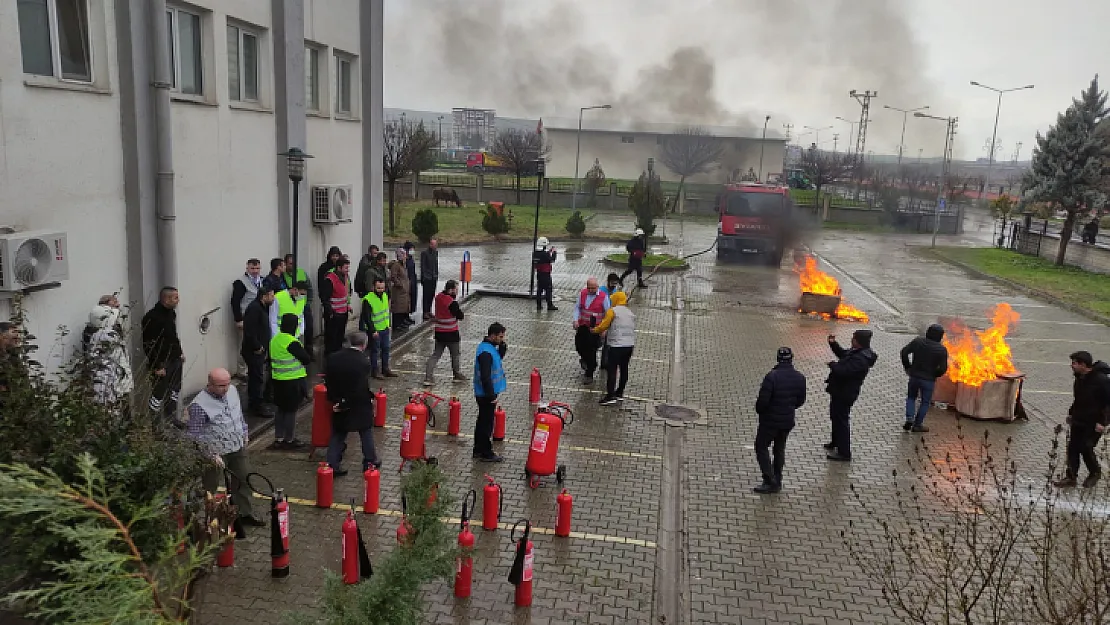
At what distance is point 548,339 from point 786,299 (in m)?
9.14

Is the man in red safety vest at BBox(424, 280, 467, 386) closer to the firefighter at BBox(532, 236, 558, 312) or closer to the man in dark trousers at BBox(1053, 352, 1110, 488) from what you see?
the firefighter at BBox(532, 236, 558, 312)

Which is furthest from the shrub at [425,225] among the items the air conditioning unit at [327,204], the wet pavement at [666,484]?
the air conditioning unit at [327,204]

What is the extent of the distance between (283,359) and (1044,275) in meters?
28.8

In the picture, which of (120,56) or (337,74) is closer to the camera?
(120,56)

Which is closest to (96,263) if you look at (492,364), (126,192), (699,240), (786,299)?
(126,192)

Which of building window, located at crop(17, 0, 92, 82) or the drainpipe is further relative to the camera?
the drainpipe

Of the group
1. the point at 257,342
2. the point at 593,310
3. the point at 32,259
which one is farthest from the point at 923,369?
the point at 32,259

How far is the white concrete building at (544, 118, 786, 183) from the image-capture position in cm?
7769

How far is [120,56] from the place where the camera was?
9.30 metres

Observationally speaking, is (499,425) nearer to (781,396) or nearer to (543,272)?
(781,396)

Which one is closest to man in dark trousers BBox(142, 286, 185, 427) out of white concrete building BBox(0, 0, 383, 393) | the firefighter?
white concrete building BBox(0, 0, 383, 393)

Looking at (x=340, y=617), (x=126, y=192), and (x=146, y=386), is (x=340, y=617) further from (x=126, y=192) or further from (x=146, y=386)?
(x=126, y=192)

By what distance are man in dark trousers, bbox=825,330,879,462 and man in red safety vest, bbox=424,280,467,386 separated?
534cm

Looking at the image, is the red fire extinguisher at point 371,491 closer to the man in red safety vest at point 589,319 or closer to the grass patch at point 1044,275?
the man in red safety vest at point 589,319
